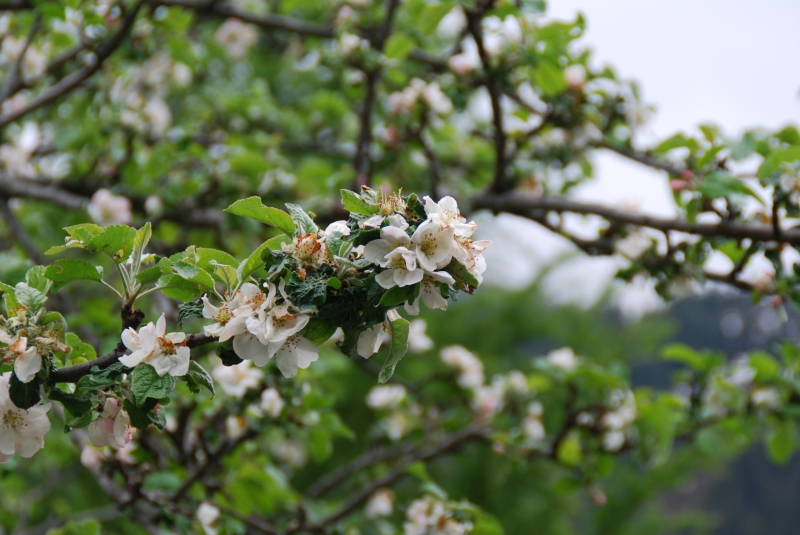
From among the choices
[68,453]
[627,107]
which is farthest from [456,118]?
[68,453]

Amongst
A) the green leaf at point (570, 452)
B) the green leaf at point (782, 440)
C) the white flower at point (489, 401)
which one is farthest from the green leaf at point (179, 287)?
the green leaf at point (782, 440)

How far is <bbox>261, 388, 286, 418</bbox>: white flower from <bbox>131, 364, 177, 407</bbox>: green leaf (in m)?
1.07

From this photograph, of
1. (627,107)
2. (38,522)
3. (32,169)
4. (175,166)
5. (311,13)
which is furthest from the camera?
(38,522)

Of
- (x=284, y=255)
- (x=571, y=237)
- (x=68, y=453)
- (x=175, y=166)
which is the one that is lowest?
(x=68, y=453)

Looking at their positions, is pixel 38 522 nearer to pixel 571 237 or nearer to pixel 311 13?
pixel 311 13

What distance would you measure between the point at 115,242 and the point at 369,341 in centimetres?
39

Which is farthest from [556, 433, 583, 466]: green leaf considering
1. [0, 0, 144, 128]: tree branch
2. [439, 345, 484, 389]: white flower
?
[0, 0, 144, 128]: tree branch

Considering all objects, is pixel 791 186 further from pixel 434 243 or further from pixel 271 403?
pixel 271 403

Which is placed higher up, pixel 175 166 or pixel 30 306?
pixel 30 306

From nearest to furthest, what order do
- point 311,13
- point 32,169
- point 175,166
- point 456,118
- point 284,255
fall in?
point 284,255 → point 175,166 → point 32,169 → point 311,13 → point 456,118

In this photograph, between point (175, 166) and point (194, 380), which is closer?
point (194, 380)

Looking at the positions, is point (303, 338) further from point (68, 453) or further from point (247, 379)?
point (68, 453)

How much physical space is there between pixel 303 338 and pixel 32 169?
2869 mm

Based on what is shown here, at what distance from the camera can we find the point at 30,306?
88 cm
